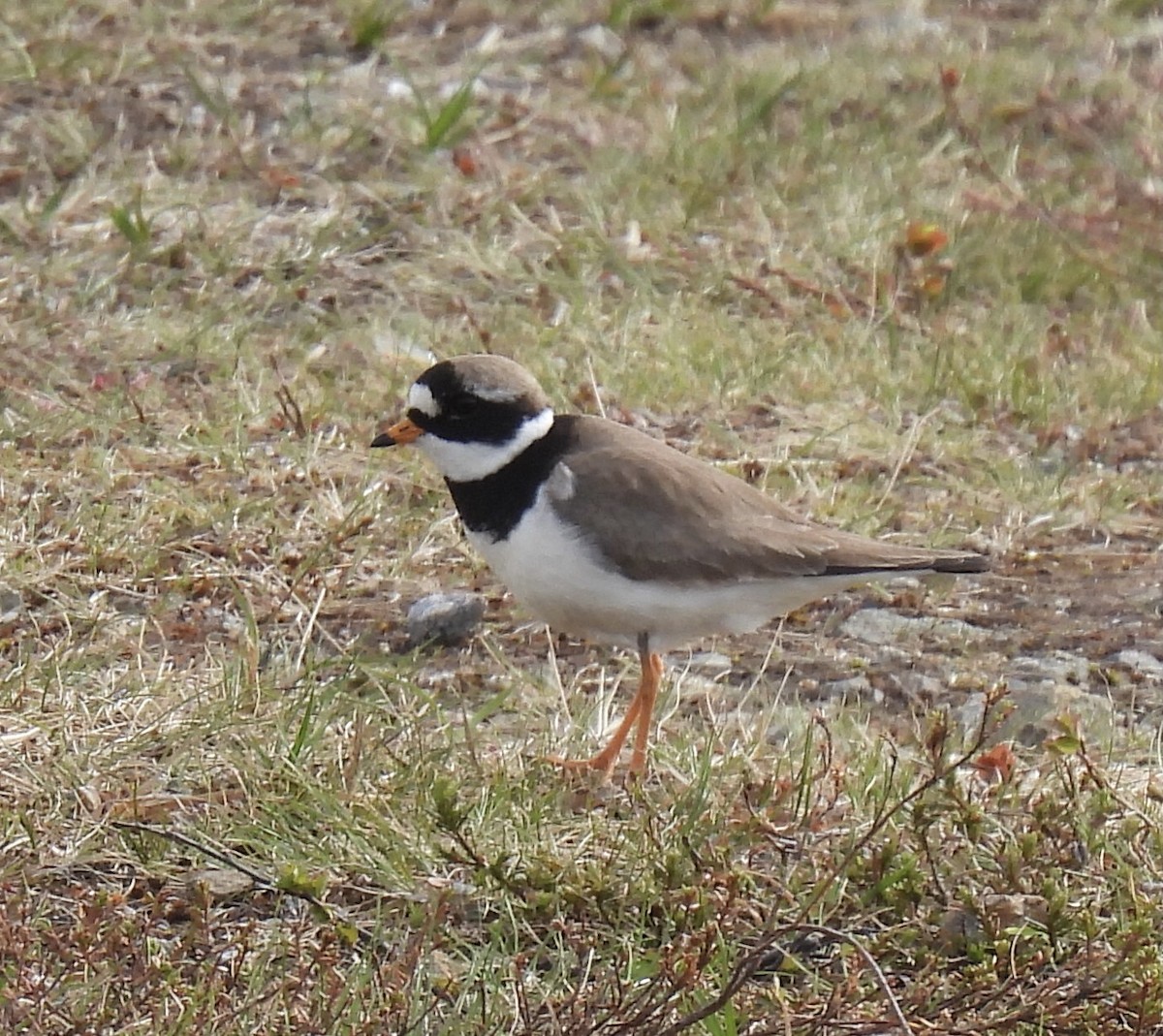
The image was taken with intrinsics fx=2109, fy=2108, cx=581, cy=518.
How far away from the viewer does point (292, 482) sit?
234 inches

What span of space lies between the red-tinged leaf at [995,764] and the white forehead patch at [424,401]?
61.1 inches

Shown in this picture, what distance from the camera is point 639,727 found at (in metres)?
4.62

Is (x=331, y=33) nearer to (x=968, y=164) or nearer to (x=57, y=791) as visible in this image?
(x=968, y=164)

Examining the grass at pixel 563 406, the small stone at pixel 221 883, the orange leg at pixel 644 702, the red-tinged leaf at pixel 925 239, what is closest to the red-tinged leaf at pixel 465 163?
the grass at pixel 563 406

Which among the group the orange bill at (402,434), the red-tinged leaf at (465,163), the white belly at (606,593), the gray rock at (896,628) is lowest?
the gray rock at (896,628)

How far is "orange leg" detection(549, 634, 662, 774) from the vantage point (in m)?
4.51

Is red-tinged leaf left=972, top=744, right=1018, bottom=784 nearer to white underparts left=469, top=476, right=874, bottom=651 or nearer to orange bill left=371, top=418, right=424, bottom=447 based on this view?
white underparts left=469, top=476, right=874, bottom=651

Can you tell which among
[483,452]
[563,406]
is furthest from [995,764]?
[563,406]

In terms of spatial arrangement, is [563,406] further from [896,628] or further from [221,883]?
[221,883]

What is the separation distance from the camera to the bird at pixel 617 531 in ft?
15.7

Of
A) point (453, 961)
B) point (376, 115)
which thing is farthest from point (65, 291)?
point (453, 961)

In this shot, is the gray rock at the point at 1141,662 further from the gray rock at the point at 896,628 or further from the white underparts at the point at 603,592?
the white underparts at the point at 603,592

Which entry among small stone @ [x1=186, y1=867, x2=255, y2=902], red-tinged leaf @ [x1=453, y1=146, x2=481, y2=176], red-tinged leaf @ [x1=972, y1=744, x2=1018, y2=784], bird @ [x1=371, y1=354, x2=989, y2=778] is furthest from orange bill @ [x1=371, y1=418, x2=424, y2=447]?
red-tinged leaf @ [x1=453, y1=146, x2=481, y2=176]

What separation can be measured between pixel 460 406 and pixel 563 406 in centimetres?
147
